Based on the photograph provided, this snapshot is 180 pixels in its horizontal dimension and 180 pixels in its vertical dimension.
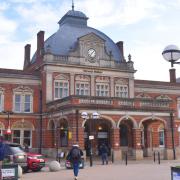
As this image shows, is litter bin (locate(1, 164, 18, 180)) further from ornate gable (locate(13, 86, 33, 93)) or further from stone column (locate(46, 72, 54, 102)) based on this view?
ornate gable (locate(13, 86, 33, 93))

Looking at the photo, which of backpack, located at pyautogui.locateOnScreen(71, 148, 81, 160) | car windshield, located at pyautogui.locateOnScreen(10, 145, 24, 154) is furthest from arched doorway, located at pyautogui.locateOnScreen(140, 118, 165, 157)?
backpack, located at pyautogui.locateOnScreen(71, 148, 81, 160)

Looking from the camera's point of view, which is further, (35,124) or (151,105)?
(35,124)

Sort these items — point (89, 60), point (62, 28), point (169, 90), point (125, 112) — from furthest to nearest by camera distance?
point (169, 90), point (62, 28), point (89, 60), point (125, 112)

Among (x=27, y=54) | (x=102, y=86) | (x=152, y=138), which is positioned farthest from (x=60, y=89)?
(x=152, y=138)

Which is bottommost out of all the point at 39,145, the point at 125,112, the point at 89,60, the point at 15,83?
the point at 39,145

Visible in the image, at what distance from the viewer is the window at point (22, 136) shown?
42.1 metres

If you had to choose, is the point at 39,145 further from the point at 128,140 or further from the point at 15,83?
the point at 128,140

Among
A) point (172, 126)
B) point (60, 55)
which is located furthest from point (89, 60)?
point (172, 126)

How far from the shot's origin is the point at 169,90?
173 ft

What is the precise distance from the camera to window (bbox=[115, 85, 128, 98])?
46.4m

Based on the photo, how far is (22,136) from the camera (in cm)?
4228

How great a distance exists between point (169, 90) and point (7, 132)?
82.5 feet

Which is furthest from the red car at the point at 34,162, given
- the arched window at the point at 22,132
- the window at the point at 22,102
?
the window at the point at 22,102

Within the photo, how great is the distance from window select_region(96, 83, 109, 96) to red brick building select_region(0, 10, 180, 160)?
0.13 metres
